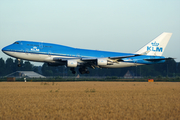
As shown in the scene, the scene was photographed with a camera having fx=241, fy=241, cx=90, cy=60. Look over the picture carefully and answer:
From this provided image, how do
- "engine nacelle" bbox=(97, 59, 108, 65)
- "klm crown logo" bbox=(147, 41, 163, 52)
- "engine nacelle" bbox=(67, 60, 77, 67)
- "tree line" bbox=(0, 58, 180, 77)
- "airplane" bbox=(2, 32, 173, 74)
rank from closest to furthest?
"airplane" bbox=(2, 32, 173, 74)
"engine nacelle" bbox=(67, 60, 77, 67)
"engine nacelle" bbox=(97, 59, 108, 65)
"klm crown logo" bbox=(147, 41, 163, 52)
"tree line" bbox=(0, 58, 180, 77)

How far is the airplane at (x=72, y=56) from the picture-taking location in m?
40.1

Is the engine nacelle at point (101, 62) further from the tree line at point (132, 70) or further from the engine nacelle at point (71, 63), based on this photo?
the tree line at point (132, 70)

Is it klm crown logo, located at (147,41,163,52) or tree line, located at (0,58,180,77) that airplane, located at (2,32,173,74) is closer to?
klm crown logo, located at (147,41,163,52)

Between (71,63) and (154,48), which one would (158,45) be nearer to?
(154,48)

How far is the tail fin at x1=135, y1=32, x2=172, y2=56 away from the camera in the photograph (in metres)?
52.4

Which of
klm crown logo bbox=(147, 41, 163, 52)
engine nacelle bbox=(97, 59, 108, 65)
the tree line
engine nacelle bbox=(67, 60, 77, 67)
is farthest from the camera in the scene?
the tree line

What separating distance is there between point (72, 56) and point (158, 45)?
2072cm

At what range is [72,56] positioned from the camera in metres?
43.1

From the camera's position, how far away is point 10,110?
46.9ft

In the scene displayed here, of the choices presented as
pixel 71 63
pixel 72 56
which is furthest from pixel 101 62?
pixel 71 63

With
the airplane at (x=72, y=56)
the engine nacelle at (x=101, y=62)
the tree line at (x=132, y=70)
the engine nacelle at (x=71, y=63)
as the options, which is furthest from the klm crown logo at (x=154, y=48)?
the tree line at (x=132, y=70)

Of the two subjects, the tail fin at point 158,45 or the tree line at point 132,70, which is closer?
the tail fin at point 158,45

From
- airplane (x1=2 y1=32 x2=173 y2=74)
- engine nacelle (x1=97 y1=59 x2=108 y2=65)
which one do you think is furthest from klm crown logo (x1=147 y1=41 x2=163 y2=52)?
engine nacelle (x1=97 y1=59 x2=108 y2=65)

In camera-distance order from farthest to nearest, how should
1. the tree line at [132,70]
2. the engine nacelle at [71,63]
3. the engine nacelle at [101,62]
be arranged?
the tree line at [132,70] → the engine nacelle at [101,62] → the engine nacelle at [71,63]
